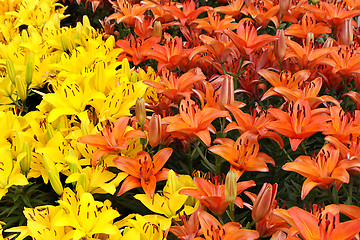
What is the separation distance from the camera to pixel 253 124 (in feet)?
3.65

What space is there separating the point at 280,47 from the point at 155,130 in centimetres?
51

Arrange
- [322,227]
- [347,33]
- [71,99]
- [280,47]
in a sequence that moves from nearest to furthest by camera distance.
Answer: [322,227], [71,99], [280,47], [347,33]

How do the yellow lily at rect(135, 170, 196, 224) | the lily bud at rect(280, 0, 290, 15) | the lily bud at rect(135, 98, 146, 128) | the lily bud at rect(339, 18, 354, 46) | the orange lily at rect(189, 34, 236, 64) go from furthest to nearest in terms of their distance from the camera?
the lily bud at rect(280, 0, 290, 15) → the lily bud at rect(339, 18, 354, 46) → the orange lily at rect(189, 34, 236, 64) → the lily bud at rect(135, 98, 146, 128) → the yellow lily at rect(135, 170, 196, 224)

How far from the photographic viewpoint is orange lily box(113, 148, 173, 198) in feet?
3.42

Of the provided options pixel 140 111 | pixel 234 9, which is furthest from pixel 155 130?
pixel 234 9

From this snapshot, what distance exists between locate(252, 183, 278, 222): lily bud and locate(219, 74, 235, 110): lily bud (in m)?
0.33

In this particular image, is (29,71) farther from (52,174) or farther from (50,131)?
(52,174)

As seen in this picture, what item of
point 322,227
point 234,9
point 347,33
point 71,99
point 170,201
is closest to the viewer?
point 322,227

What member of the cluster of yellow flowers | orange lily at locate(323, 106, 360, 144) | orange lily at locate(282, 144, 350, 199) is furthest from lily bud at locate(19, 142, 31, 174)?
orange lily at locate(323, 106, 360, 144)

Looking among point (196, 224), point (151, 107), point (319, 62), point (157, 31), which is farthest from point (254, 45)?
point (196, 224)

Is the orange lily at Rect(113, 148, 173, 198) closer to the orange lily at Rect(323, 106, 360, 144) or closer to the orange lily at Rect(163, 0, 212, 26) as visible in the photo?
the orange lily at Rect(323, 106, 360, 144)

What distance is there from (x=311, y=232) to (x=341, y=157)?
0.29 meters

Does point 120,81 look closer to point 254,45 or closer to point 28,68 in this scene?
point 28,68

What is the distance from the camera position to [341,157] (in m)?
1.02
